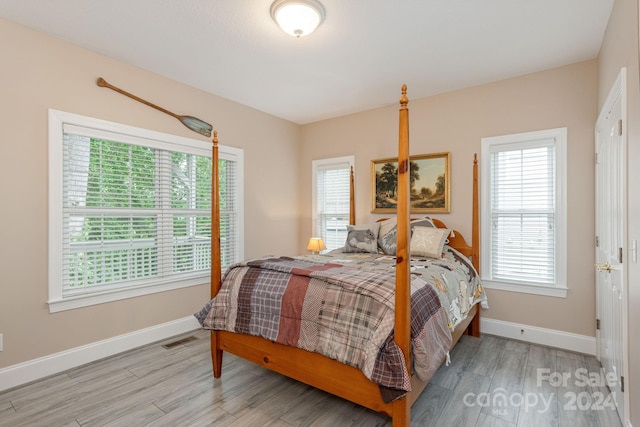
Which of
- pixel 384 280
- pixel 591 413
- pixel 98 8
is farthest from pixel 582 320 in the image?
pixel 98 8

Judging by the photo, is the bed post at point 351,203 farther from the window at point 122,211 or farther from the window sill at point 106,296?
the window sill at point 106,296

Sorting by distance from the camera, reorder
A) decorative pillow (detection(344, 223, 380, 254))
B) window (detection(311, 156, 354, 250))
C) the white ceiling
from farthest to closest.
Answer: window (detection(311, 156, 354, 250))
decorative pillow (detection(344, 223, 380, 254))
the white ceiling

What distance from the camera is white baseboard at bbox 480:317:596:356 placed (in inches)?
114

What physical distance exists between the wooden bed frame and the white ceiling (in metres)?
0.96

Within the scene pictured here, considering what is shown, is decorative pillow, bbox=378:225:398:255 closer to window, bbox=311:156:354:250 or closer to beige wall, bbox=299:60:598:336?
beige wall, bbox=299:60:598:336

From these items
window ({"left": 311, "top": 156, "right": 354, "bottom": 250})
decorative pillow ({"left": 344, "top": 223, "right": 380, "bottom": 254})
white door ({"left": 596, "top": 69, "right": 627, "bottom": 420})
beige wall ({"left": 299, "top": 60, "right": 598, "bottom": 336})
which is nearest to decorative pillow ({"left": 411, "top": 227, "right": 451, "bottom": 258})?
decorative pillow ({"left": 344, "top": 223, "right": 380, "bottom": 254})

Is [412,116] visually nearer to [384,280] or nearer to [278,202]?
[278,202]

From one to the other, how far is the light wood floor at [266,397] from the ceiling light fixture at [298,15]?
8.56ft

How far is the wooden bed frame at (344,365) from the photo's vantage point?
1.59 metres

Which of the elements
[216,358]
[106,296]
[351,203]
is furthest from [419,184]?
[106,296]

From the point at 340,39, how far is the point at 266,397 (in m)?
2.77

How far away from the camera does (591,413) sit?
2.03 m

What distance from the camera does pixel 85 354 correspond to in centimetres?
271

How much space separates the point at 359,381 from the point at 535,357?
2.04 metres
